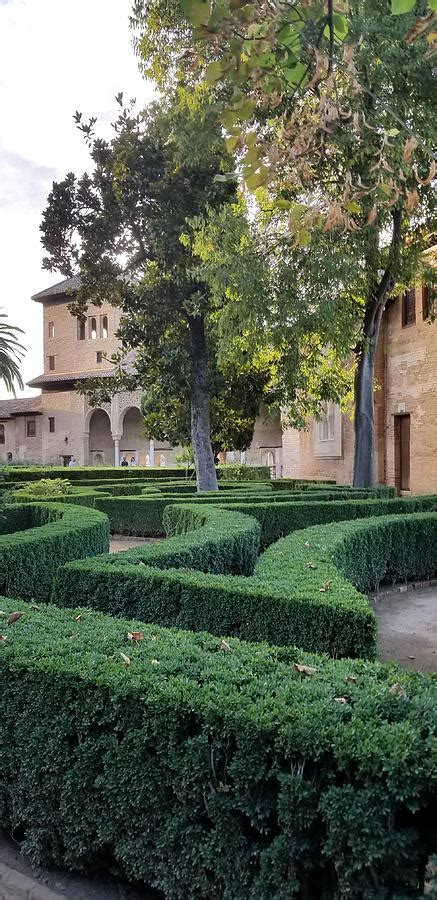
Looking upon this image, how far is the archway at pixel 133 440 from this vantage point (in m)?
40.1

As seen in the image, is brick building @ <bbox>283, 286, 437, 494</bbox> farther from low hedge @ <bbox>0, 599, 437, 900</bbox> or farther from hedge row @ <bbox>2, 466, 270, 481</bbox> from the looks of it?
low hedge @ <bbox>0, 599, 437, 900</bbox>

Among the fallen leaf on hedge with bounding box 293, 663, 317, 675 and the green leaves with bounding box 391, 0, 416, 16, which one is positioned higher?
the green leaves with bounding box 391, 0, 416, 16

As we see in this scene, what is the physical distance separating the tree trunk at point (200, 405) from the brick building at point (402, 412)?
491 centimetres

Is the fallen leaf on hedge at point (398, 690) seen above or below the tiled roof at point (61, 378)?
below

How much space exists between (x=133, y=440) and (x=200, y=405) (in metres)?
25.7

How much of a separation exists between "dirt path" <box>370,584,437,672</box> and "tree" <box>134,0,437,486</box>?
2.85 m

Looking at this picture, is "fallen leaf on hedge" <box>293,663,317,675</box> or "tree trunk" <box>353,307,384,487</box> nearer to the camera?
"fallen leaf on hedge" <box>293,663,317,675</box>

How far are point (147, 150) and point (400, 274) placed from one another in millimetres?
5672

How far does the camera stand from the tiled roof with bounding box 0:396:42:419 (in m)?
41.9

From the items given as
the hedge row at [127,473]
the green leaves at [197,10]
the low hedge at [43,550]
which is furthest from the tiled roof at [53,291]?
the green leaves at [197,10]

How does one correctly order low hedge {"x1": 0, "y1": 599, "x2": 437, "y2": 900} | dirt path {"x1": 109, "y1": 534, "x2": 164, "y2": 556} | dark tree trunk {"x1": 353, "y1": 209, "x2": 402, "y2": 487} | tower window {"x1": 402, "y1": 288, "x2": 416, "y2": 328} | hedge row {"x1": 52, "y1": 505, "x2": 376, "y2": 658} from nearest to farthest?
low hedge {"x1": 0, "y1": 599, "x2": 437, "y2": 900} → hedge row {"x1": 52, "y1": 505, "x2": 376, "y2": 658} → dirt path {"x1": 109, "y1": 534, "x2": 164, "y2": 556} → dark tree trunk {"x1": 353, "y1": 209, "x2": 402, "y2": 487} → tower window {"x1": 402, "y1": 288, "x2": 416, "y2": 328}

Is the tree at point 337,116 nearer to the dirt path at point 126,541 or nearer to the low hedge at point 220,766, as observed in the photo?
the low hedge at point 220,766

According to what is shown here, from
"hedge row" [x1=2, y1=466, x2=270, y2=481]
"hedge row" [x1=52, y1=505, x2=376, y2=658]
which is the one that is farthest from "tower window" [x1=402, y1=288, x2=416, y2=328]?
"hedge row" [x1=52, y1=505, x2=376, y2=658]

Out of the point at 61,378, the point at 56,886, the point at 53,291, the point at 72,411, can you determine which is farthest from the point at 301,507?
the point at 53,291
